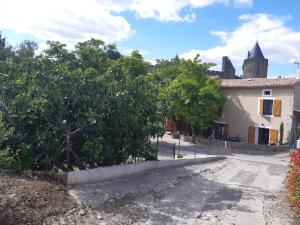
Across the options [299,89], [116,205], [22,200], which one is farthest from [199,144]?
[22,200]

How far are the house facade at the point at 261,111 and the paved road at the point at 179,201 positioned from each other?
1685 centimetres

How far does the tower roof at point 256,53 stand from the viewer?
54812 mm

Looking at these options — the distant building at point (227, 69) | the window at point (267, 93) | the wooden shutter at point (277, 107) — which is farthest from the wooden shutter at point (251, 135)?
the distant building at point (227, 69)

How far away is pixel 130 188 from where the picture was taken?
10.9 meters

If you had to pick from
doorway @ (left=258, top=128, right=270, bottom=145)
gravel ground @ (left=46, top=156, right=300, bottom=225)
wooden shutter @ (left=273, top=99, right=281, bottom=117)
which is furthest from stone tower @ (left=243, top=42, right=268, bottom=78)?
gravel ground @ (left=46, top=156, right=300, bottom=225)

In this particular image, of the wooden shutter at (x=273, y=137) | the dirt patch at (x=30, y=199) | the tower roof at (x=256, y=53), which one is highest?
the tower roof at (x=256, y=53)

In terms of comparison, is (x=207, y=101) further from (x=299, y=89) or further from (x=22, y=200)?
(x=22, y=200)

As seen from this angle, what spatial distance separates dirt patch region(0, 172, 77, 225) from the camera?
21.5 ft

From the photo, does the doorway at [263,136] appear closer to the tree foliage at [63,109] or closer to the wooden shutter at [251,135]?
the wooden shutter at [251,135]

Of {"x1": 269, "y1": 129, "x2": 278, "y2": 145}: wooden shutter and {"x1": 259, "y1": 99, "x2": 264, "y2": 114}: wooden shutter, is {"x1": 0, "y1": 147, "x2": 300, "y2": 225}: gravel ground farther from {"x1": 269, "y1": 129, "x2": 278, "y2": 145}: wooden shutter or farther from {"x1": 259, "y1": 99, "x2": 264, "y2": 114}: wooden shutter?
{"x1": 259, "y1": 99, "x2": 264, "y2": 114}: wooden shutter

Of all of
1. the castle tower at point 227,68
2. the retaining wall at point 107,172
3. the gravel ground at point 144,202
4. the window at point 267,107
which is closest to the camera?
the gravel ground at point 144,202

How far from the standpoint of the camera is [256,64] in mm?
54094

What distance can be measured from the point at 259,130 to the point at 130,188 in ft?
A: 79.4

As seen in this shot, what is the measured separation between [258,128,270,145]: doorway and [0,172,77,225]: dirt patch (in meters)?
26.1
